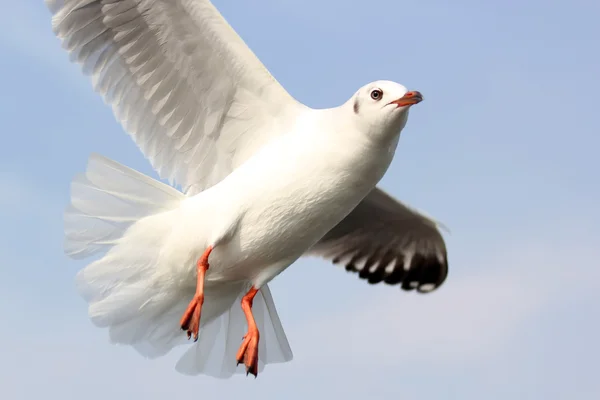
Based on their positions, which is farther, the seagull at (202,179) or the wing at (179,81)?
the wing at (179,81)

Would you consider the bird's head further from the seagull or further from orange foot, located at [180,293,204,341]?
orange foot, located at [180,293,204,341]

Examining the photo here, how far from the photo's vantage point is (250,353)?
6078 millimetres

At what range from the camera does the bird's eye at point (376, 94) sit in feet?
18.8

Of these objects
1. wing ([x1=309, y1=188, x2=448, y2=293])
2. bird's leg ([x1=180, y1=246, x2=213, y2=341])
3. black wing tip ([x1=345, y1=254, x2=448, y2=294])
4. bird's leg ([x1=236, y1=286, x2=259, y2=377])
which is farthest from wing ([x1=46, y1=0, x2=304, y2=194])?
black wing tip ([x1=345, y1=254, x2=448, y2=294])

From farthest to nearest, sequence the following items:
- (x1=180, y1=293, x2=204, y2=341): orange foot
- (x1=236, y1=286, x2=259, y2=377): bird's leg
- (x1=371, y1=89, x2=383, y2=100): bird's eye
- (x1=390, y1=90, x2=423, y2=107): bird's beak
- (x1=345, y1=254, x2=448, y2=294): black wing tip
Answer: (x1=345, y1=254, x2=448, y2=294): black wing tip → (x1=236, y1=286, x2=259, y2=377): bird's leg → (x1=180, y1=293, x2=204, y2=341): orange foot → (x1=371, y1=89, x2=383, y2=100): bird's eye → (x1=390, y1=90, x2=423, y2=107): bird's beak

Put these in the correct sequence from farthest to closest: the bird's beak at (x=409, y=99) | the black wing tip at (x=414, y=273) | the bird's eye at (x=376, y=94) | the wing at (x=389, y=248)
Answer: the black wing tip at (x=414, y=273) → the wing at (x=389, y=248) → the bird's eye at (x=376, y=94) → the bird's beak at (x=409, y=99)

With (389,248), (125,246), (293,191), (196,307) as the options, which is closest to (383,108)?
(293,191)

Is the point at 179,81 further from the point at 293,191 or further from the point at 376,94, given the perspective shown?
the point at 376,94

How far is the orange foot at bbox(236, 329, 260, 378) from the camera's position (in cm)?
605

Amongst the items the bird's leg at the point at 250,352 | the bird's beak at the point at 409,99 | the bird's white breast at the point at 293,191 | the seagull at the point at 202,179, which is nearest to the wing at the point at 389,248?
the seagull at the point at 202,179

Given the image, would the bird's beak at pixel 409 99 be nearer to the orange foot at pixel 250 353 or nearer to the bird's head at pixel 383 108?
the bird's head at pixel 383 108

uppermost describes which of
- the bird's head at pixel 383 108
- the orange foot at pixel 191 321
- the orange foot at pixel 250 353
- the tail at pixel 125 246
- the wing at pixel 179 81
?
the wing at pixel 179 81

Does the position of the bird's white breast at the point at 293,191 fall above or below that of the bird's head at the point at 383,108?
below

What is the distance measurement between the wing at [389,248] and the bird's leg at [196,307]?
1.60 m
